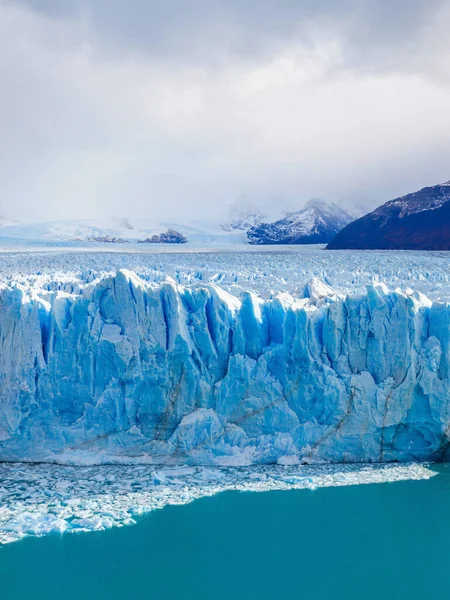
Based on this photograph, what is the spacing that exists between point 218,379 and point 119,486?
176 centimetres

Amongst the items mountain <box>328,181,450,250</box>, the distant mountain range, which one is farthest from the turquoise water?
the distant mountain range

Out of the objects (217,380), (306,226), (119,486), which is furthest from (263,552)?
(306,226)

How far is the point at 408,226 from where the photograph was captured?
82.7 feet

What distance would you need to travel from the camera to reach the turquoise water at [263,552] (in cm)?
531

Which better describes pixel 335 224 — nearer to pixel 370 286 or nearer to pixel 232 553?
pixel 370 286

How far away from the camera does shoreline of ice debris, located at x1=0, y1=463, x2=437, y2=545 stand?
19.9 feet

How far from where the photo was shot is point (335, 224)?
38438 millimetres

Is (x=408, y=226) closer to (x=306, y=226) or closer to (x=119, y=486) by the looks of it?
(x=306, y=226)

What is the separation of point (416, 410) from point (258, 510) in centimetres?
234

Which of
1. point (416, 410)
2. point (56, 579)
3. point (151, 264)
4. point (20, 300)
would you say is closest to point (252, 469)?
point (416, 410)

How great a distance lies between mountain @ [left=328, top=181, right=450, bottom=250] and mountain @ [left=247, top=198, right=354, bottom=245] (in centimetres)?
812

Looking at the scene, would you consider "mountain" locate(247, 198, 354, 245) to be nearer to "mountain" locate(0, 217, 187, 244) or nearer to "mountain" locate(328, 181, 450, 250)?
"mountain" locate(0, 217, 187, 244)

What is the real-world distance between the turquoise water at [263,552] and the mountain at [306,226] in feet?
94.0

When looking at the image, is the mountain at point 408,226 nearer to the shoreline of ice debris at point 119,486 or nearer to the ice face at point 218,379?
the ice face at point 218,379
